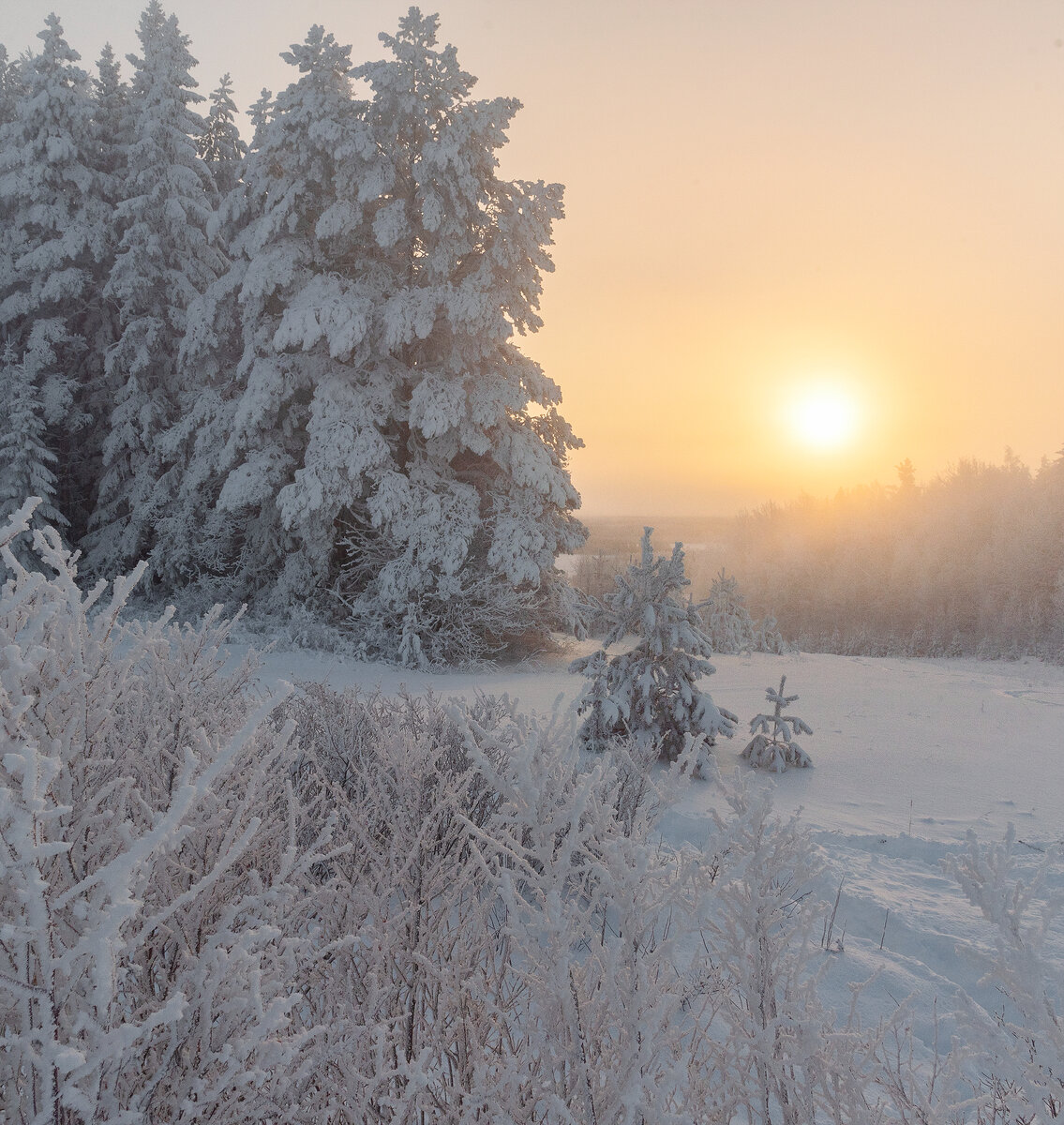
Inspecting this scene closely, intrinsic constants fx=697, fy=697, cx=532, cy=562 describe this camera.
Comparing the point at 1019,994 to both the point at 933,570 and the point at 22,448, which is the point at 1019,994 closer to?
the point at 22,448

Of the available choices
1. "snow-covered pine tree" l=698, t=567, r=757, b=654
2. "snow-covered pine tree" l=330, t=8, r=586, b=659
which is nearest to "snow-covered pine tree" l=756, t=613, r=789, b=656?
"snow-covered pine tree" l=698, t=567, r=757, b=654

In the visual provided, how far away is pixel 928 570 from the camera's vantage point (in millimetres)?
34125

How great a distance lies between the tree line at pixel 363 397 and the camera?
12.0 m

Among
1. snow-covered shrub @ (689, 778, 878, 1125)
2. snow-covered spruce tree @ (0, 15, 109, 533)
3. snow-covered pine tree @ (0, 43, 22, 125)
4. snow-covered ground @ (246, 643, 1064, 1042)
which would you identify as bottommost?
snow-covered ground @ (246, 643, 1064, 1042)

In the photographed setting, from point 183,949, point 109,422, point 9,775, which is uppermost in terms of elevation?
point 109,422

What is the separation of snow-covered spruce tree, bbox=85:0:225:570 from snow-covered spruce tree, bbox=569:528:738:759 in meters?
12.9

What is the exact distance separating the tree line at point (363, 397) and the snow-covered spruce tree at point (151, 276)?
0.11 m

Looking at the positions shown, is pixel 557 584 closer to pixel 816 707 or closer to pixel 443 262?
pixel 816 707

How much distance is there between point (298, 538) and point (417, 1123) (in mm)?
12985

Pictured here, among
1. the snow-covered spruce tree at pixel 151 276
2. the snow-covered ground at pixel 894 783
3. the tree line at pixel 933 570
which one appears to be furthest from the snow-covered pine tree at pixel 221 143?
the tree line at pixel 933 570

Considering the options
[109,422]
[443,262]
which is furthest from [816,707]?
[109,422]

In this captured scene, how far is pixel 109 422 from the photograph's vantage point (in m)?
17.1

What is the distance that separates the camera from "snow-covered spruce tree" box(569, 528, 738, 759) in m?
6.29

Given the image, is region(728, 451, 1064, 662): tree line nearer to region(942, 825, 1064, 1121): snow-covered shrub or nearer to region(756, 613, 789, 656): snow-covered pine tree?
region(756, 613, 789, 656): snow-covered pine tree
